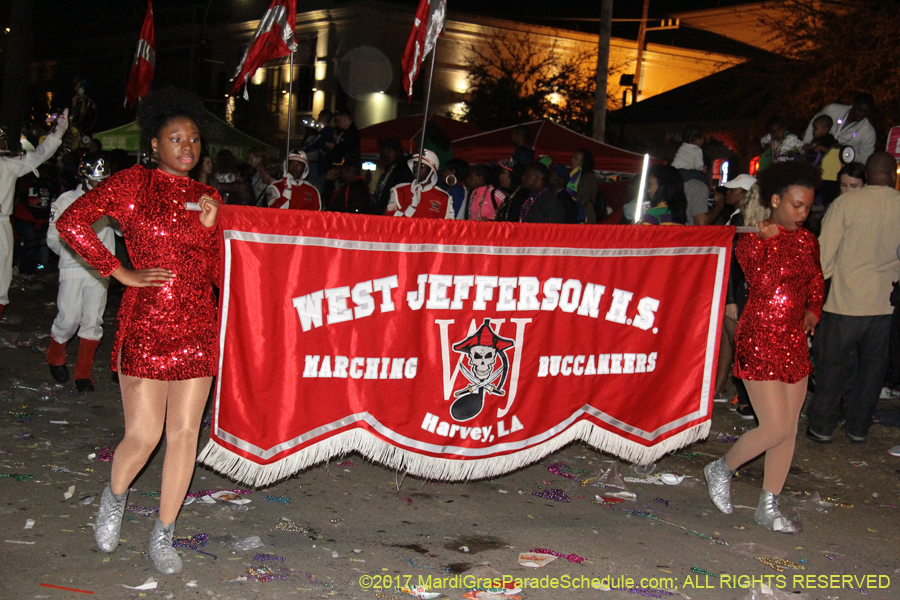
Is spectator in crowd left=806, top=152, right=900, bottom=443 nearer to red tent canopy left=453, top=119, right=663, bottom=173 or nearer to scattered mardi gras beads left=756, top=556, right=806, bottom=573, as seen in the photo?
scattered mardi gras beads left=756, top=556, right=806, bottom=573

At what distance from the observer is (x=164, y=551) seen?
395 cm

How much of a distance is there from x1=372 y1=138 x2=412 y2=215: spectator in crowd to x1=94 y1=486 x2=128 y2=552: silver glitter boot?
7.26 metres

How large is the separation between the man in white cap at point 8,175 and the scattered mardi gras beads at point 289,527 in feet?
14.5

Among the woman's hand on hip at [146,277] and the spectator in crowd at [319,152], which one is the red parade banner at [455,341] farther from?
the spectator in crowd at [319,152]

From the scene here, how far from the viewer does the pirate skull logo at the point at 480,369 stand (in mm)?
4797

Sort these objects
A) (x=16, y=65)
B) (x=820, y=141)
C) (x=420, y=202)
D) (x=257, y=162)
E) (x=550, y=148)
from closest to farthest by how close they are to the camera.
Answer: (x=420, y=202) → (x=820, y=141) → (x=257, y=162) → (x=550, y=148) → (x=16, y=65)

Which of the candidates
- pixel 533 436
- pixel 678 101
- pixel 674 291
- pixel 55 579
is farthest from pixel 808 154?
pixel 678 101

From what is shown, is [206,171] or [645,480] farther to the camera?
[206,171]

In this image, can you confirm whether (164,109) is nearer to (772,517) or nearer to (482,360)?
(482,360)

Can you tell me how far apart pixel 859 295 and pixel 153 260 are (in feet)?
17.8

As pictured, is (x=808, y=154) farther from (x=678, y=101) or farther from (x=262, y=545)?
(x=678, y=101)

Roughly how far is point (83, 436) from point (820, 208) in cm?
742

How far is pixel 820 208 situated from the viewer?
9.20 m

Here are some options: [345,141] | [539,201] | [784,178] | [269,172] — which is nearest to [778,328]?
[784,178]
